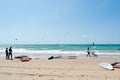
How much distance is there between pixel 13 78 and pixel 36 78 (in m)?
1.38

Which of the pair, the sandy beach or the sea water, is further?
the sea water

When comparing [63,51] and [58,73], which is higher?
[58,73]

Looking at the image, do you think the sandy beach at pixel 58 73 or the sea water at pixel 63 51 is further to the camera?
the sea water at pixel 63 51

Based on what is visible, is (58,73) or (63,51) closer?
(58,73)

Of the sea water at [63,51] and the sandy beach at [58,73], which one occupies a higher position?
the sandy beach at [58,73]

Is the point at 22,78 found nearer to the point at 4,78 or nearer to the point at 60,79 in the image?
Result: the point at 4,78

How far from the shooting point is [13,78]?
12.7 m

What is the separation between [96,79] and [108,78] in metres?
0.81

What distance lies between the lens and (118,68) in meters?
17.3

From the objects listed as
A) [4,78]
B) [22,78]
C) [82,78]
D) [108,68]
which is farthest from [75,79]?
[108,68]

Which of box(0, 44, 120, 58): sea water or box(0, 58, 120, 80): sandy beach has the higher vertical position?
box(0, 58, 120, 80): sandy beach

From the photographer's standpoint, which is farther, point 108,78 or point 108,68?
point 108,68

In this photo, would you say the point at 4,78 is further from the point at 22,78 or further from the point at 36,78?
the point at 36,78

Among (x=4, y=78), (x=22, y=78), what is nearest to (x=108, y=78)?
(x=22, y=78)
